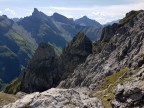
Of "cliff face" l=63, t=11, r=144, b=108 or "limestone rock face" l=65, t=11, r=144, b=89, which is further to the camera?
"limestone rock face" l=65, t=11, r=144, b=89

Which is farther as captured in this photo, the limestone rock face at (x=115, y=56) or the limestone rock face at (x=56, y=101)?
the limestone rock face at (x=115, y=56)

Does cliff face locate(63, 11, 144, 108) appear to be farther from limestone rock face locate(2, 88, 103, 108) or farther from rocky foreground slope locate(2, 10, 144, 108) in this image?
limestone rock face locate(2, 88, 103, 108)

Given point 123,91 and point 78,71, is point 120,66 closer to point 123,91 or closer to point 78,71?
point 78,71

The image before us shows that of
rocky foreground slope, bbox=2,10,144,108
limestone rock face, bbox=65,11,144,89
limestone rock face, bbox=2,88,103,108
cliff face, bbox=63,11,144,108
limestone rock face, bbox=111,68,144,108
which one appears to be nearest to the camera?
limestone rock face, bbox=2,88,103,108

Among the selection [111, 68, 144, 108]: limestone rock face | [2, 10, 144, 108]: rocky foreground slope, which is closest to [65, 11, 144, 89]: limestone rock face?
[2, 10, 144, 108]: rocky foreground slope

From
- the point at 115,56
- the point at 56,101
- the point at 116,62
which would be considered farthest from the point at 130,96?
the point at 115,56

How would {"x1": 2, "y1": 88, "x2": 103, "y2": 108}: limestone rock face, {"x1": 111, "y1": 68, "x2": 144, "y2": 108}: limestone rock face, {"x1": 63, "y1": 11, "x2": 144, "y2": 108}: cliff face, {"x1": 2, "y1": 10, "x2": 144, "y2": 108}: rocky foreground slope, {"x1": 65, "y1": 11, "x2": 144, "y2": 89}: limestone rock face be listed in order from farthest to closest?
1. {"x1": 65, "y1": 11, "x2": 144, "y2": 89}: limestone rock face
2. {"x1": 63, "y1": 11, "x2": 144, "y2": 108}: cliff face
3. {"x1": 2, "y1": 10, "x2": 144, "y2": 108}: rocky foreground slope
4. {"x1": 111, "y1": 68, "x2": 144, "y2": 108}: limestone rock face
5. {"x1": 2, "y1": 88, "x2": 103, "y2": 108}: limestone rock face

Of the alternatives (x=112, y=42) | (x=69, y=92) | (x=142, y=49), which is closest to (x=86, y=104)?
(x=69, y=92)

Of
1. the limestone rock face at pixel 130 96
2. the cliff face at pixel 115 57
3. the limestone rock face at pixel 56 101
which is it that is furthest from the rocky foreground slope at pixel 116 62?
the limestone rock face at pixel 56 101

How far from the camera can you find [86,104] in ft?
138

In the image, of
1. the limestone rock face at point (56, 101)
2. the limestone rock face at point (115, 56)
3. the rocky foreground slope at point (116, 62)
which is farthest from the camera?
the limestone rock face at point (115, 56)

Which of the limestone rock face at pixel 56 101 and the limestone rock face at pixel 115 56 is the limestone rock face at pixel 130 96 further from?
the limestone rock face at pixel 115 56

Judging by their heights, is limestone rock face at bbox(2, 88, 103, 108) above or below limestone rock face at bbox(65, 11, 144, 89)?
above

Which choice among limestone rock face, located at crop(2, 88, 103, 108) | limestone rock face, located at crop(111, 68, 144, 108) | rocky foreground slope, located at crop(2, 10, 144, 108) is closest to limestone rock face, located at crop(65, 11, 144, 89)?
rocky foreground slope, located at crop(2, 10, 144, 108)
